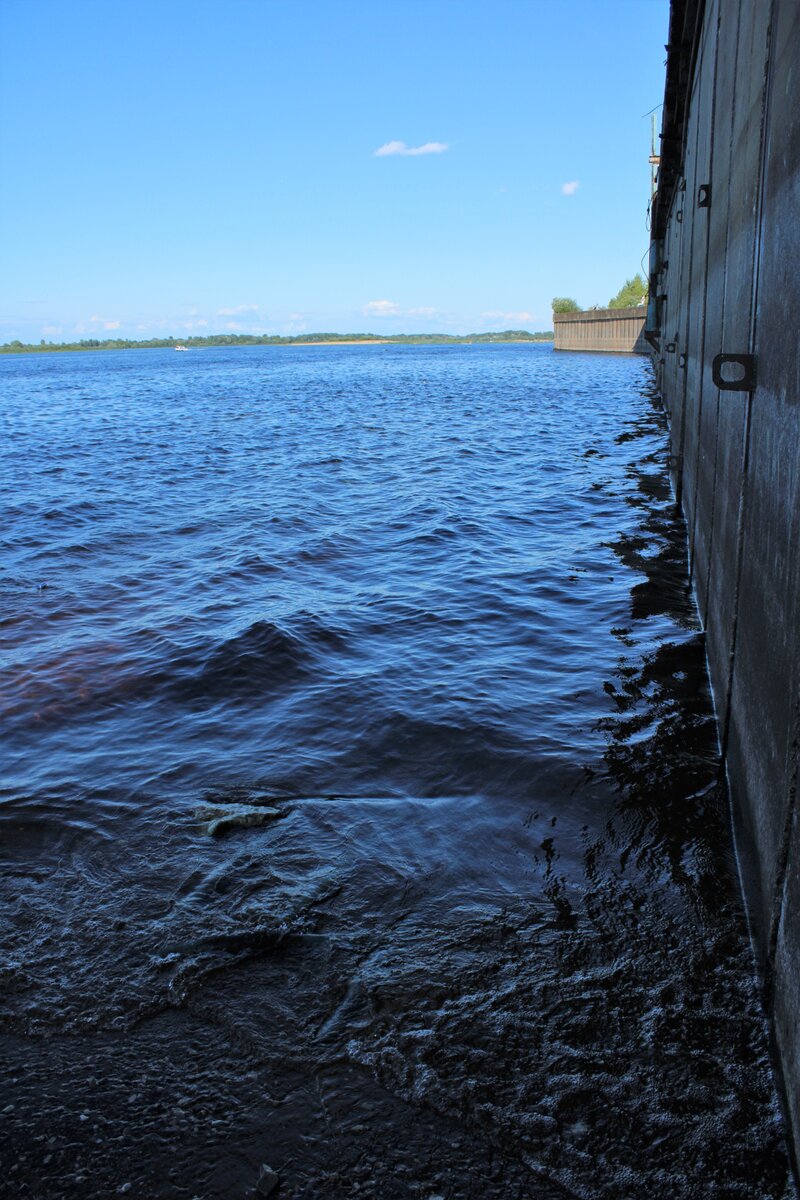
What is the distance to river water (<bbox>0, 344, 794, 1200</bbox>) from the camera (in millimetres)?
3275

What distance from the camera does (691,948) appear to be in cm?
422

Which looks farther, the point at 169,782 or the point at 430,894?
the point at 169,782

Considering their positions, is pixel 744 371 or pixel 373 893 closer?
pixel 744 371

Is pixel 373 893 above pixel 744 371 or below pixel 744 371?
below

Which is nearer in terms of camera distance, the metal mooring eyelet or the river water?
the river water

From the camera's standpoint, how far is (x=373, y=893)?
4.89 m

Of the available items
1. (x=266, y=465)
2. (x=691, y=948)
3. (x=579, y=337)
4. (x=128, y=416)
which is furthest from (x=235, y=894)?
(x=579, y=337)

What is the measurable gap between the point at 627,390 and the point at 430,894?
4455 cm

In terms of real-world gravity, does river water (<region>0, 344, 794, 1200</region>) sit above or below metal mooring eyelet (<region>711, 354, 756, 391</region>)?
below

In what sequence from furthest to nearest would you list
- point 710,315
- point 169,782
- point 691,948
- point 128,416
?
point 128,416 < point 710,315 < point 169,782 < point 691,948

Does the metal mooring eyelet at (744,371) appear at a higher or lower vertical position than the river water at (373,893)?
higher

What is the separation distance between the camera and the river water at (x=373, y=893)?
3275mm

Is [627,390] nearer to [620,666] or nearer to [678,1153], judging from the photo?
[620,666]

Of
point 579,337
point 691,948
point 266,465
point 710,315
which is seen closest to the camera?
point 691,948
